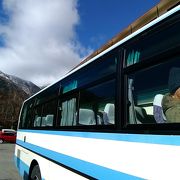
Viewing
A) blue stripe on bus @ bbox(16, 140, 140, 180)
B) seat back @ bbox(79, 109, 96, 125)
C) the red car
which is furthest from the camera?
the red car

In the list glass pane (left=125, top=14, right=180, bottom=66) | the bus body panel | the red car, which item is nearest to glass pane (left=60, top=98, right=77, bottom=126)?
the bus body panel

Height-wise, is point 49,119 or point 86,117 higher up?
point 49,119

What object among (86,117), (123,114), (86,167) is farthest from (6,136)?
(123,114)

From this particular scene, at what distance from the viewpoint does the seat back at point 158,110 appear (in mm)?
4099

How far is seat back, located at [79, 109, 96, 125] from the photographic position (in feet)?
18.6

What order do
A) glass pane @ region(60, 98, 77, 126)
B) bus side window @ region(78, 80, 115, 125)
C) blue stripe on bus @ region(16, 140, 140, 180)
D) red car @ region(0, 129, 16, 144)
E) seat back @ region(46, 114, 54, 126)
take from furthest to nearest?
red car @ region(0, 129, 16, 144) → seat back @ region(46, 114, 54, 126) → glass pane @ region(60, 98, 77, 126) → bus side window @ region(78, 80, 115, 125) → blue stripe on bus @ region(16, 140, 140, 180)

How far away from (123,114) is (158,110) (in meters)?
0.54

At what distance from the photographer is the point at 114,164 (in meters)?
4.56

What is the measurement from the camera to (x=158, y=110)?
13.9 ft

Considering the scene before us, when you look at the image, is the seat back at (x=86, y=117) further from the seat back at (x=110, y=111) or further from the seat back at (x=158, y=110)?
the seat back at (x=158, y=110)

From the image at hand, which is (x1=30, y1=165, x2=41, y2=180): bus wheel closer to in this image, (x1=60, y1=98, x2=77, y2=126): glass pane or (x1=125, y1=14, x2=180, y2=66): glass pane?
(x1=60, y1=98, x2=77, y2=126): glass pane

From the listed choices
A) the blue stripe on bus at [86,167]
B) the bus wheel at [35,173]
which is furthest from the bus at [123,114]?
the bus wheel at [35,173]

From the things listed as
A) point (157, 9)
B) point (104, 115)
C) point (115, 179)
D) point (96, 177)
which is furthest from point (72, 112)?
point (157, 9)

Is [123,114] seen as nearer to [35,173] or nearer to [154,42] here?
[154,42]
